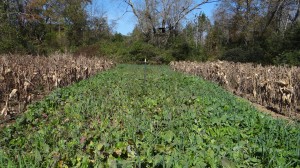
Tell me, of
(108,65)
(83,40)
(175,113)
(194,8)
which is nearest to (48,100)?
(175,113)

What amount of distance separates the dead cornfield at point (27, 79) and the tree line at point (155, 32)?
37.1 feet

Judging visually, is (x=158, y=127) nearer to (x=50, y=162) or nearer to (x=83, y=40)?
(x=50, y=162)

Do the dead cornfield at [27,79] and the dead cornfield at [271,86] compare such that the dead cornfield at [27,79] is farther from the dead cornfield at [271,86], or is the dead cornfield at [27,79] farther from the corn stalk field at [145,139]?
the dead cornfield at [271,86]

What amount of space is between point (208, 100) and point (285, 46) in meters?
19.4

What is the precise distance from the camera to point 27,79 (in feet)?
23.4

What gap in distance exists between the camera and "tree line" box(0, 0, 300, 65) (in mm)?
22625

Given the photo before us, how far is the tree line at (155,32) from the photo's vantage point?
22.6 metres

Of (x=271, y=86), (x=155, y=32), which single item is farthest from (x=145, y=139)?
(x=155, y=32)

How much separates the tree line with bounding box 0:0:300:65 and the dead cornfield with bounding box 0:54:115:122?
11.3 metres

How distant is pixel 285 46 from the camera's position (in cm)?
2258

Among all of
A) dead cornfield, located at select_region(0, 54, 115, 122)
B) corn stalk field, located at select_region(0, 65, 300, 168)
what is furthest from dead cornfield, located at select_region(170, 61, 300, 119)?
dead cornfield, located at select_region(0, 54, 115, 122)

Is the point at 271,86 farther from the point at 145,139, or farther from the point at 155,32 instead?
the point at 155,32

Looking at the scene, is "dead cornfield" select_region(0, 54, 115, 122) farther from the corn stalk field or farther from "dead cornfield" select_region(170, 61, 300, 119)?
"dead cornfield" select_region(170, 61, 300, 119)

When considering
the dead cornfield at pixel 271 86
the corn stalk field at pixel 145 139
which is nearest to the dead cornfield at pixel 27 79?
the corn stalk field at pixel 145 139
